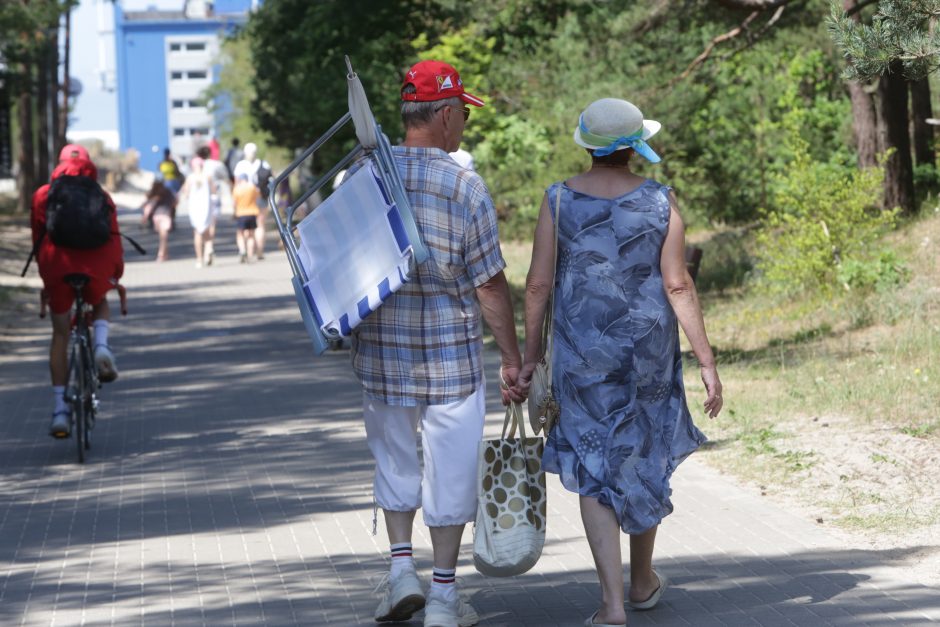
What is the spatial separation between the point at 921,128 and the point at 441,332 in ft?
50.3

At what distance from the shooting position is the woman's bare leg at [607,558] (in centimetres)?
500

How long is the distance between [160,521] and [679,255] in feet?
10.9

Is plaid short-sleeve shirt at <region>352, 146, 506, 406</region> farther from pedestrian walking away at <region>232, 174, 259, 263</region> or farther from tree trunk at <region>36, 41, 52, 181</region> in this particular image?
tree trunk at <region>36, 41, 52, 181</region>

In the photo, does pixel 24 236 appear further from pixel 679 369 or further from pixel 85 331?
pixel 679 369

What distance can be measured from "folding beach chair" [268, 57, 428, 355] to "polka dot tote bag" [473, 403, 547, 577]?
655mm

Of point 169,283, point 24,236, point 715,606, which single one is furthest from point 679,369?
Result: point 24,236

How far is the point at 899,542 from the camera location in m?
6.27

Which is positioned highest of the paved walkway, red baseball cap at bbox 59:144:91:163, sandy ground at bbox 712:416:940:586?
red baseball cap at bbox 59:144:91:163

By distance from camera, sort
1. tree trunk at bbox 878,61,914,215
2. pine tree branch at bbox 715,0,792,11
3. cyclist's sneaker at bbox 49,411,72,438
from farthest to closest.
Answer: tree trunk at bbox 878,61,914,215 < pine tree branch at bbox 715,0,792,11 < cyclist's sneaker at bbox 49,411,72,438

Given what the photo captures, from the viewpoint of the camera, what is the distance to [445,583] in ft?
16.8

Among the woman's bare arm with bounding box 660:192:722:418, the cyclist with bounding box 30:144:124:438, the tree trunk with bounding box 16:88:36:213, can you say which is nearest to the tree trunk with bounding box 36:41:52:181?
the tree trunk with bounding box 16:88:36:213

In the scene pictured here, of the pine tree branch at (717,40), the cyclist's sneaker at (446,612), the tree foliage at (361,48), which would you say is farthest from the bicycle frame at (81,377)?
the tree foliage at (361,48)

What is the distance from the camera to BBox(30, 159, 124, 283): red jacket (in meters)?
8.89

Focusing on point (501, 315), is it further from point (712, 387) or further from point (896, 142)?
point (896, 142)
